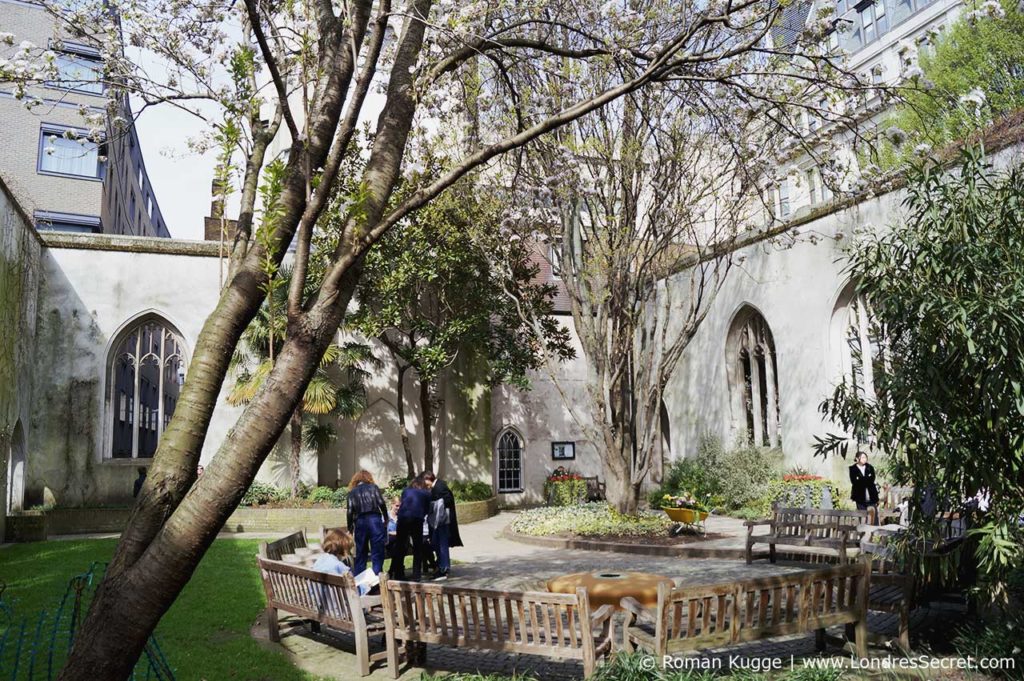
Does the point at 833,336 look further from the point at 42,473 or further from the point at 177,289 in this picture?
the point at 42,473

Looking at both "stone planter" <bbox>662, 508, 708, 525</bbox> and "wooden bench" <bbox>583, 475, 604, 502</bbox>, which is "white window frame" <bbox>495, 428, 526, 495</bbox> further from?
"stone planter" <bbox>662, 508, 708, 525</bbox>

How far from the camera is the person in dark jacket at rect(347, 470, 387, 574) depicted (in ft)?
30.7

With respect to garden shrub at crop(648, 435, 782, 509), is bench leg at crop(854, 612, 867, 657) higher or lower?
lower

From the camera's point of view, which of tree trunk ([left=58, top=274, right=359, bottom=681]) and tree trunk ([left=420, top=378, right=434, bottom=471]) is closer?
tree trunk ([left=58, top=274, right=359, bottom=681])

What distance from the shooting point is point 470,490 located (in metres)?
22.1

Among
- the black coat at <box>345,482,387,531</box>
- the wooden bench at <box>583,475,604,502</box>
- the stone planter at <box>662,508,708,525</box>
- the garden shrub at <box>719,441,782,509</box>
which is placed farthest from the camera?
the wooden bench at <box>583,475,604,502</box>

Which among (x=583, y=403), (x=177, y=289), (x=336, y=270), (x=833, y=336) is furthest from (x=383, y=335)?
(x=336, y=270)

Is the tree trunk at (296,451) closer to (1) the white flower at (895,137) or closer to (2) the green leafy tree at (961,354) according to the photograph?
(2) the green leafy tree at (961,354)

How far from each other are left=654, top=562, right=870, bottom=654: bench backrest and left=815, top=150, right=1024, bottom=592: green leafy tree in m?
0.73

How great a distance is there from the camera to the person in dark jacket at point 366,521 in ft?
30.7

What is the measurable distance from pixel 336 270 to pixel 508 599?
3326 mm

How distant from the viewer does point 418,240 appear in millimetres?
19703

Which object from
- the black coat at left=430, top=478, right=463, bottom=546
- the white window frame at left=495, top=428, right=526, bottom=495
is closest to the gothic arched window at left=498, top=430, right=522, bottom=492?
the white window frame at left=495, top=428, right=526, bottom=495

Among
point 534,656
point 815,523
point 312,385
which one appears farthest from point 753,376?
point 534,656
